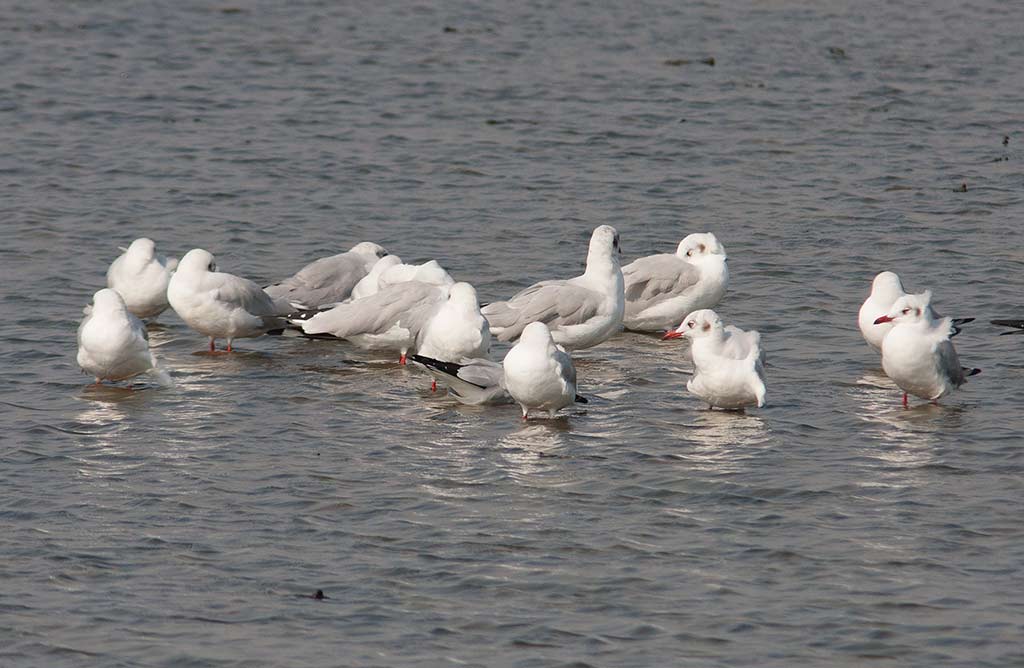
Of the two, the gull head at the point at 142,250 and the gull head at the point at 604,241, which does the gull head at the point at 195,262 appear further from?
the gull head at the point at 604,241

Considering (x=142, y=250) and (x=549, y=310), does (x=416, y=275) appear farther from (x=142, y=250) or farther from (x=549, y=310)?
(x=142, y=250)

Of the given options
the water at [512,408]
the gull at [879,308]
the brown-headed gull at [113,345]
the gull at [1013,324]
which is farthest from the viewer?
the gull at [1013,324]

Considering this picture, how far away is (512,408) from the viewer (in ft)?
41.7

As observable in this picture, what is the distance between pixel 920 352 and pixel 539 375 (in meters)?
2.72

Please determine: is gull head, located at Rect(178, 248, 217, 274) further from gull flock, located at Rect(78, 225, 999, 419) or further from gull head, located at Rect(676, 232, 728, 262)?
gull head, located at Rect(676, 232, 728, 262)

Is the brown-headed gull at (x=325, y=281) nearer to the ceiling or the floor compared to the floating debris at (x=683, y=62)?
nearer to the floor

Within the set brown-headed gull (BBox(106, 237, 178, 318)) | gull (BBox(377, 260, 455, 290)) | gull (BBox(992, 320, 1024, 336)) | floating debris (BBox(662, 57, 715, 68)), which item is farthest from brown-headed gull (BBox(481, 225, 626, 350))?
floating debris (BBox(662, 57, 715, 68))

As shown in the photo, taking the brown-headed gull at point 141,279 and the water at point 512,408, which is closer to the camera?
the water at point 512,408

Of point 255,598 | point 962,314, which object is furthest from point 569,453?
point 962,314

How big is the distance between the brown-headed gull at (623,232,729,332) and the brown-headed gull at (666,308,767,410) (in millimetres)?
2500

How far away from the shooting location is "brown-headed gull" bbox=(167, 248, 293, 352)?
46.3 ft

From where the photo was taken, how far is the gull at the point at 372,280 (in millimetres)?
15156

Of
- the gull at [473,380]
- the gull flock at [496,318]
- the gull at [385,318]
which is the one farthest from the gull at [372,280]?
the gull at [473,380]

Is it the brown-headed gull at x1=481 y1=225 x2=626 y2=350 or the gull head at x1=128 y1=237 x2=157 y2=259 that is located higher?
the gull head at x1=128 y1=237 x2=157 y2=259
